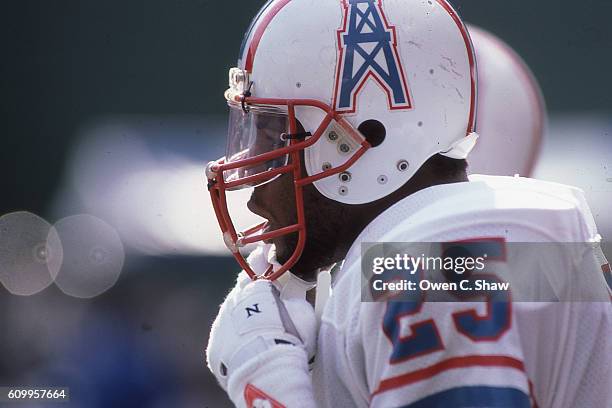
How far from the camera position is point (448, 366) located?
953mm

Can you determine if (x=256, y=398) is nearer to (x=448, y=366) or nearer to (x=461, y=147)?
(x=448, y=366)

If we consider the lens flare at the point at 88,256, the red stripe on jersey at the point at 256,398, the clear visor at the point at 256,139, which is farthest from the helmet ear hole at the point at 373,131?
the lens flare at the point at 88,256

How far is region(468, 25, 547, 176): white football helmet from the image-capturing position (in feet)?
7.63

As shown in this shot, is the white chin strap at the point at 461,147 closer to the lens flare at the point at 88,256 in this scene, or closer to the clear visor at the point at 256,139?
the clear visor at the point at 256,139

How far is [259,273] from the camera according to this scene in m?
1.44

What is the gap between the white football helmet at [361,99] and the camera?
1298mm

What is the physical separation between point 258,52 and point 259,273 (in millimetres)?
347

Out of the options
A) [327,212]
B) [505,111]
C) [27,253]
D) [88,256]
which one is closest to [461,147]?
[327,212]

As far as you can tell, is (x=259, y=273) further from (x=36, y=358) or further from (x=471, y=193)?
(x=36, y=358)

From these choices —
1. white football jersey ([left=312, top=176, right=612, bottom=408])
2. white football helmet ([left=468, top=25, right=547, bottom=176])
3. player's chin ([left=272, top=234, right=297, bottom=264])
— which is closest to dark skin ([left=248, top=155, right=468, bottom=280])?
player's chin ([left=272, top=234, right=297, bottom=264])

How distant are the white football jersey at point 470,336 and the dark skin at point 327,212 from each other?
164mm

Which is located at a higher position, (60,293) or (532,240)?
(532,240)

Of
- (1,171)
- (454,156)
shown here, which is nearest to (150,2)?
(1,171)

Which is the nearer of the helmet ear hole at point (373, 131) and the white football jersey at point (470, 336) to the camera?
the white football jersey at point (470, 336)
